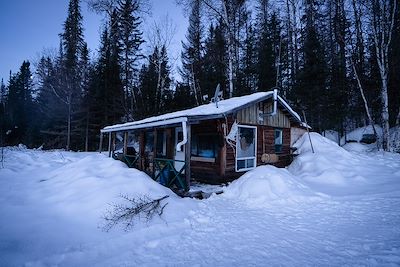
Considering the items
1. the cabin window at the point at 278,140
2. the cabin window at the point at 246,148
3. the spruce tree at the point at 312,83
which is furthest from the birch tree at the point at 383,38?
the cabin window at the point at 246,148

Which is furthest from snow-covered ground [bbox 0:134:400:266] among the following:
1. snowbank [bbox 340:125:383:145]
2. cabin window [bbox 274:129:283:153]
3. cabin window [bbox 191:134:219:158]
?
snowbank [bbox 340:125:383:145]

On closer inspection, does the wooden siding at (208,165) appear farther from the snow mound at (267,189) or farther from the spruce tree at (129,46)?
the spruce tree at (129,46)

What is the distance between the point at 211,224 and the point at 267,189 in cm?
278

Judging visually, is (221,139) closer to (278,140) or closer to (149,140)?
(278,140)

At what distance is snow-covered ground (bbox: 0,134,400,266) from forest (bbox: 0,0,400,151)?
1299 centimetres

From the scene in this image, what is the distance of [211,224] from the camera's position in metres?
5.00

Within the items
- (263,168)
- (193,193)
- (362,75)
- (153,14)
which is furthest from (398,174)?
(153,14)

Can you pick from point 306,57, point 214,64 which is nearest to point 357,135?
point 306,57

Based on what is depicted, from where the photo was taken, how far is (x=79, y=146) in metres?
23.9

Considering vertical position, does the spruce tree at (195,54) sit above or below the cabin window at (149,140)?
above

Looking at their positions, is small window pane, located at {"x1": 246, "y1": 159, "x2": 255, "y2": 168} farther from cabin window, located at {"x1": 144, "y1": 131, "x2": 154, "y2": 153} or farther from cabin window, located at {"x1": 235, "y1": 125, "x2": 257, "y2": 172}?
cabin window, located at {"x1": 144, "y1": 131, "x2": 154, "y2": 153}

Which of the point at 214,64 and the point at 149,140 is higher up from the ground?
the point at 214,64

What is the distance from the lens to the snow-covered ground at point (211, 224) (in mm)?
3506

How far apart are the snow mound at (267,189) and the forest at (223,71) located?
12130 mm
